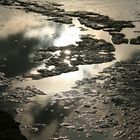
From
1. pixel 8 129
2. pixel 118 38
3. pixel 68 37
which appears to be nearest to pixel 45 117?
pixel 8 129

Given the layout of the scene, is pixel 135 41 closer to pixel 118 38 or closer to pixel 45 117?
pixel 118 38

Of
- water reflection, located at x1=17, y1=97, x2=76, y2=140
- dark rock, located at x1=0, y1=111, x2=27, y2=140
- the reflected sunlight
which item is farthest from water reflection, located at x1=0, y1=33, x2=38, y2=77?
dark rock, located at x1=0, y1=111, x2=27, y2=140

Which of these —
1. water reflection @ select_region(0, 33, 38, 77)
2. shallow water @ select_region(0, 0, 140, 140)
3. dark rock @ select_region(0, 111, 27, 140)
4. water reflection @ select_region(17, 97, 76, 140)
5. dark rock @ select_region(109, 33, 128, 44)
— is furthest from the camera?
dark rock @ select_region(109, 33, 128, 44)

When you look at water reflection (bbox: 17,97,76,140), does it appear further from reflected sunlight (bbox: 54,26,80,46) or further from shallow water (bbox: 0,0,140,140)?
reflected sunlight (bbox: 54,26,80,46)

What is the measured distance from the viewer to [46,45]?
2011 cm

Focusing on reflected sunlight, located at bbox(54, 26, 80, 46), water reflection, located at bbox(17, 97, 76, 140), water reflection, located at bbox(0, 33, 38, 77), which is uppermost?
reflected sunlight, located at bbox(54, 26, 80, 46)

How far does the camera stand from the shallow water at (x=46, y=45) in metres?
13.4

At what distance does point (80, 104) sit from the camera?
1410 centimetres

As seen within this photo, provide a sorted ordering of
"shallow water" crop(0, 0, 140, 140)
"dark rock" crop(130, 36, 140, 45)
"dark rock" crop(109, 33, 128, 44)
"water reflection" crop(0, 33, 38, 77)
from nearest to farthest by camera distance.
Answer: "shallow water" crop(0, 0, 140, 140) → "water reflection" crop(0, 33, 38, 77) → "dark rock" crop(130, 36, 140, 45) → "dark rock" crop(109, 33, 128, 44)

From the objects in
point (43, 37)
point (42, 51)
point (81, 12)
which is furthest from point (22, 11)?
point (42, 51)

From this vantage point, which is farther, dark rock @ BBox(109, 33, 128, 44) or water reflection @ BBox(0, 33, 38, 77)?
dark rock @ BBox(109, 33, 128, 44)

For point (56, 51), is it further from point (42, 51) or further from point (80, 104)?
point (80, 104)

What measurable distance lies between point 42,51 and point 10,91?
14.8 ft

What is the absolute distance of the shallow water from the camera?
13.4 m
